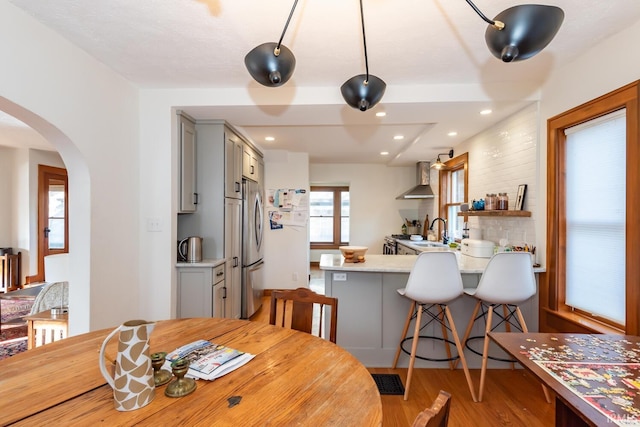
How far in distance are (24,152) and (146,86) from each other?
432 cm

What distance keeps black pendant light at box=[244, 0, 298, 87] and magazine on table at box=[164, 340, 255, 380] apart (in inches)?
43.2

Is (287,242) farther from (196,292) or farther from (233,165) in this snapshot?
(196,292)

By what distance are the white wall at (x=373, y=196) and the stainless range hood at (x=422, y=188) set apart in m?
0.80

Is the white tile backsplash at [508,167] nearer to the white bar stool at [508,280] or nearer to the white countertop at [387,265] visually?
the white countertop at [387,265]

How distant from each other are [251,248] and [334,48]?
2818mm

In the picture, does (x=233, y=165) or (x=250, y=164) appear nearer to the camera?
(x=233, y=165)

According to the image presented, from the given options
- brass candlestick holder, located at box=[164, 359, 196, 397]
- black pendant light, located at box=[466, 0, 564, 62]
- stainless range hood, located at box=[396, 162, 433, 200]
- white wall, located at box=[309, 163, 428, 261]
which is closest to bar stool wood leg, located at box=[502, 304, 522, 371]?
black pendant light, located at box=[466, 0, 564, 62]

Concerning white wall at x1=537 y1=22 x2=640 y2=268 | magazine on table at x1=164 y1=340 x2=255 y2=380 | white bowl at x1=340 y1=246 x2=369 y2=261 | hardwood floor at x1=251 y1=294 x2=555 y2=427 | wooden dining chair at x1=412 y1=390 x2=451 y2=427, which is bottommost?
hardwood floor at x1=251 y1=294 x2=555 y2=427

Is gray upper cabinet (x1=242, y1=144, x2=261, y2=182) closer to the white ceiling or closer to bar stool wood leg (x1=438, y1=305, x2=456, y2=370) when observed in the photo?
the white ceiling

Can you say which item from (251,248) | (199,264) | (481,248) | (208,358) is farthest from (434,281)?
(251,248)

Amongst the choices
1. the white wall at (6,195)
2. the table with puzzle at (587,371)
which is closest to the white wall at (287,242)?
the table with puzzle at (587,371)

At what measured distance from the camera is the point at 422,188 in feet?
18.0

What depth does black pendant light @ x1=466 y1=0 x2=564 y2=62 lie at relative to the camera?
2.95 feet

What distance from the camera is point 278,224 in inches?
213
